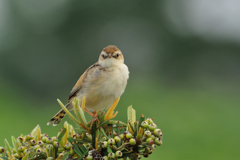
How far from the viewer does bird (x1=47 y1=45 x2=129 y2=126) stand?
11.7ft

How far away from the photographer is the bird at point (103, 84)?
140 inches

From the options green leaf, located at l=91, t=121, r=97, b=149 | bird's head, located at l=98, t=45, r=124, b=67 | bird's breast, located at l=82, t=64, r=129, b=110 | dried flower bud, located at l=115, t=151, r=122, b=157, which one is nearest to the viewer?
dried flower bud, located at l=115, t=151, r=122, b=157

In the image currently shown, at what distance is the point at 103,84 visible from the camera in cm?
364

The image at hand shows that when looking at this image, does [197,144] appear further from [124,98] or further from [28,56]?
[28,56]

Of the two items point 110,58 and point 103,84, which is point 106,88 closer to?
point 103,84

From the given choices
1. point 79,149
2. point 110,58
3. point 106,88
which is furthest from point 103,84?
point 79,149

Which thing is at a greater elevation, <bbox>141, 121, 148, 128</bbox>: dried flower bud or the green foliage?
<bbox>141, 121, 148, 128</bbox>: dried flower bud

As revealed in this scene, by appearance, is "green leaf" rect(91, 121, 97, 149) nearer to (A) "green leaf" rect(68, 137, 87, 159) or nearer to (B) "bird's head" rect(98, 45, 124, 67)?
(A) "green leaf" rect(68, 137, 87, 159)

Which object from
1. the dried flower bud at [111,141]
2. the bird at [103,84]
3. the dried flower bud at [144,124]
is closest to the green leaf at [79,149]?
the dried flower bud at [111,141]

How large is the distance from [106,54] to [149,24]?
11.7 metres

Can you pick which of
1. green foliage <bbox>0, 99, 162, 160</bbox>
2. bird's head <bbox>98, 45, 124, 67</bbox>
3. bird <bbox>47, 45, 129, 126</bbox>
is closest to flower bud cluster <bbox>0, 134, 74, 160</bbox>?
green foliage <bbox>0, 99, 162, 160</bbox>

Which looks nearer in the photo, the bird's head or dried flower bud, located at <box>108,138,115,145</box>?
dried flower bud, located at <box>108,138,115,145</box>

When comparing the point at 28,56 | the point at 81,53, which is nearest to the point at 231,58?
the point at 81,53

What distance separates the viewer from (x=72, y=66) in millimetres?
11398
